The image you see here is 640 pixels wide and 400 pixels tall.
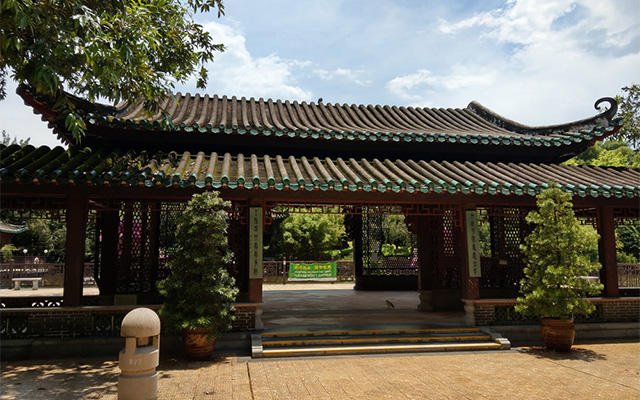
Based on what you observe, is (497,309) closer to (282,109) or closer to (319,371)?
(319,371)

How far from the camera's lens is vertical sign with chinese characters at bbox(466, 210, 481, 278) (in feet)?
29.8

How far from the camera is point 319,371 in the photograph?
6.61 metres

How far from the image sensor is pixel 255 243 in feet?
27.7

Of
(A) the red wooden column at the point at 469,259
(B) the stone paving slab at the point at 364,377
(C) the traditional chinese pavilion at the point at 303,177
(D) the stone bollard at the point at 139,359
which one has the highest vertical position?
(C) the traditional chinese pavilion at the point at 303,177

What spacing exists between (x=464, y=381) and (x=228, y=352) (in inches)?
159

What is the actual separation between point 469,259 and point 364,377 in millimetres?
3980

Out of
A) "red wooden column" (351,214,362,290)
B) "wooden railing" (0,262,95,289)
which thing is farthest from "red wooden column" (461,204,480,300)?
"wooden railing" (0,262,95,289)

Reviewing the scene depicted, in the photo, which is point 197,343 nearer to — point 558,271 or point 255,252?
point 255,252

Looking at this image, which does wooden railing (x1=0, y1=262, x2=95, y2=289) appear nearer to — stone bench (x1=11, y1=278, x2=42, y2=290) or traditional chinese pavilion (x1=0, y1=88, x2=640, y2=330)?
stone bench (x1=11, y1=278, x2=42, y2=290)

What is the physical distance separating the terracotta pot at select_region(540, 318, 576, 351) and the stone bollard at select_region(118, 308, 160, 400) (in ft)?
22.5

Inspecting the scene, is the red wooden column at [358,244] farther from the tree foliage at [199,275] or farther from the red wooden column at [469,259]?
the tree foliage at [199,275]

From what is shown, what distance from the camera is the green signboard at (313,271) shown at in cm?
2156

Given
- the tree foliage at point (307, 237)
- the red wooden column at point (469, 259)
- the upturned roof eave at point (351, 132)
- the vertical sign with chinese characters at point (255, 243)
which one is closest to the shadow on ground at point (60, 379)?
the vertical sign with chinese characters at point (255, 243)

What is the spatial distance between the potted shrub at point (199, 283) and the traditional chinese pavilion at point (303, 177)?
62 cm
